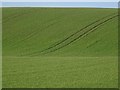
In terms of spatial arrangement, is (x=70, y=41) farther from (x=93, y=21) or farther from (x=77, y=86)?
(x=77, y=86)

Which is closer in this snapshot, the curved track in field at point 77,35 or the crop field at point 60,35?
the crop field at point 60,35

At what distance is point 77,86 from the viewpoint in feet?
62.3

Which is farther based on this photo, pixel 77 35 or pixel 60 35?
pixel 60 35

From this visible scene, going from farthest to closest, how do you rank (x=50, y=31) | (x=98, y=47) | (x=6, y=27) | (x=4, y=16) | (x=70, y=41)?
(x=4, y=16) < (x=6, y=27) < (x=50, y=31) < (x=70, y=41) < (x=98, y=47)

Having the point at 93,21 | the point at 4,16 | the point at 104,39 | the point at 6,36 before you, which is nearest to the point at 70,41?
the point at 104,39

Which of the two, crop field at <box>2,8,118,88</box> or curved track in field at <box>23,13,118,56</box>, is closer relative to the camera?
crop field at <box>2,8,118,88</box>

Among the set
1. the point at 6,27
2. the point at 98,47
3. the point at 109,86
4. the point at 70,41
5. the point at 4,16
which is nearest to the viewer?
the point at 109,86

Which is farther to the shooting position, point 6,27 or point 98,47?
point 6,27

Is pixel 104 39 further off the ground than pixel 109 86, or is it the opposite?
pixel 109 86

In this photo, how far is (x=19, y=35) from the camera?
73.8m

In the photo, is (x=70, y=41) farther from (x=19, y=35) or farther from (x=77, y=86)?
(x=77, y=86)

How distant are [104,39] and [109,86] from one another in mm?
45603

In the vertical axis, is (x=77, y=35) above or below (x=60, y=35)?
above

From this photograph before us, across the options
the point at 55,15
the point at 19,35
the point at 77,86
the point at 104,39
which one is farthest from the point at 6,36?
the point at 77,86
